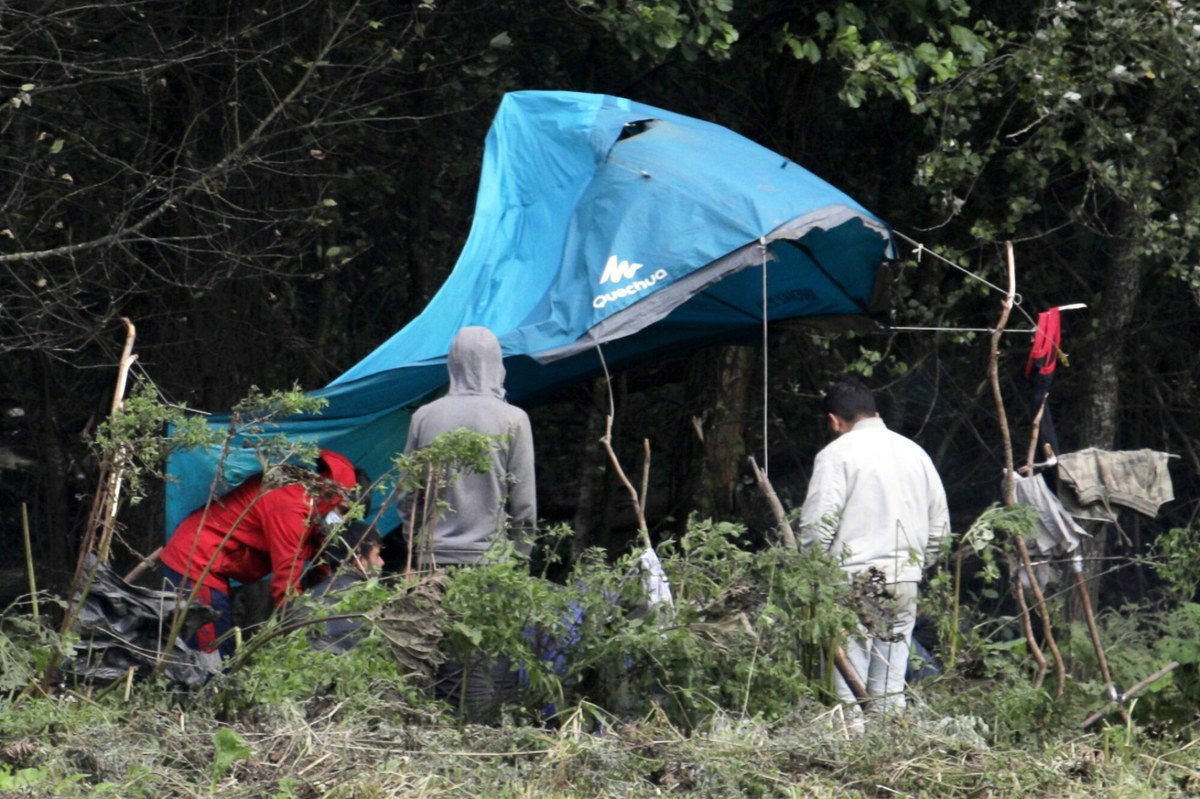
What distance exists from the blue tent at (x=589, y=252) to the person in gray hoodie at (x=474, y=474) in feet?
1.74

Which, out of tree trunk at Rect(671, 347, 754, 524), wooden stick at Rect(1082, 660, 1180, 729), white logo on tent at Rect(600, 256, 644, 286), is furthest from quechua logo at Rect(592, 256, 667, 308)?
wooden stick at Rect(1082, 660, 1180, 729)

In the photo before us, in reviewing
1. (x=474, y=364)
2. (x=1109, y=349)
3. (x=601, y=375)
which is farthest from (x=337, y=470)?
(x=1109, y=349)

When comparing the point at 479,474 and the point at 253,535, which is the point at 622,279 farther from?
the point at 253,535

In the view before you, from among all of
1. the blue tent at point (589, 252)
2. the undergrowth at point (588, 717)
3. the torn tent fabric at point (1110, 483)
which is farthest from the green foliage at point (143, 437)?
the torn tent fabric at point (1110, 483)

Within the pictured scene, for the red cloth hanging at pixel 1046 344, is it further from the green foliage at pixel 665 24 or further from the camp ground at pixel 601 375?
the green foliage at pixel 665 24

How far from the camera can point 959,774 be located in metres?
4.36

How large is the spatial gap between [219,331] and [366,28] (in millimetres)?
1806

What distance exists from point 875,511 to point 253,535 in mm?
2208

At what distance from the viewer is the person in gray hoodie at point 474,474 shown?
5211mm

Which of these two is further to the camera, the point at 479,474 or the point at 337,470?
the point at 337,470

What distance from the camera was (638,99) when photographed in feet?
29.8

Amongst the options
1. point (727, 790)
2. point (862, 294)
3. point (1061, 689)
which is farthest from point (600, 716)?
point (862, 294)

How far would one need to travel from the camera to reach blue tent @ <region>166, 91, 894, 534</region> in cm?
605

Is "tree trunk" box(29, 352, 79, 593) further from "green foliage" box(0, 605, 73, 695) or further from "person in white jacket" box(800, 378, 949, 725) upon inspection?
"person in white jacket" box(800, 378, 949, 725)
